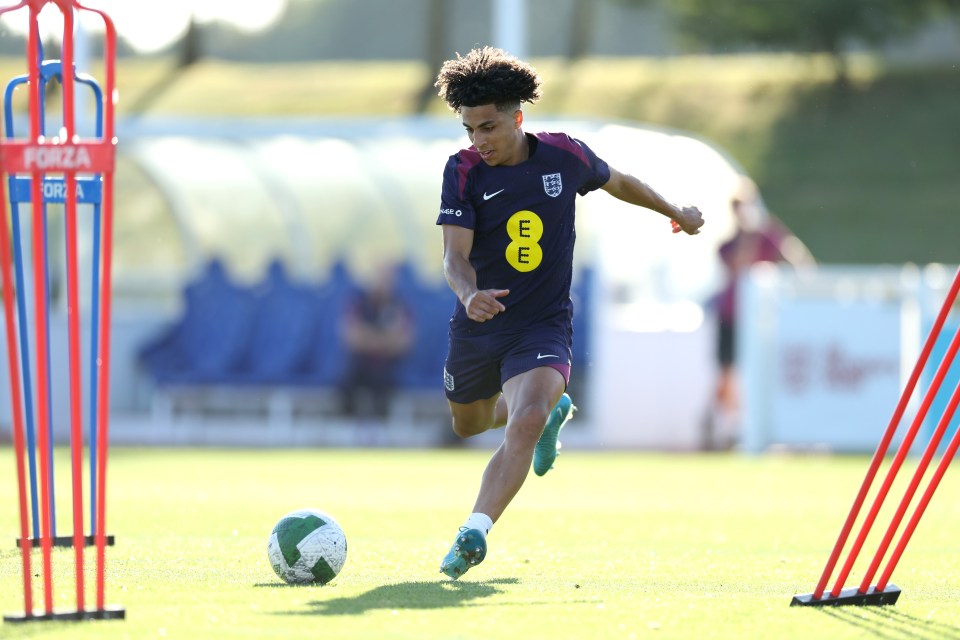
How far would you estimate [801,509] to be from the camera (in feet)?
35.9

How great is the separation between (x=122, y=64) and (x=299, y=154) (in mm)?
28962

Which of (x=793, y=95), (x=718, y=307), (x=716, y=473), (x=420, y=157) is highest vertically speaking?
(x=793, y=95)

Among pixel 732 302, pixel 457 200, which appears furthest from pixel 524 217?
pixel 732 302

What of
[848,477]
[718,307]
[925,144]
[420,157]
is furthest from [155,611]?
[925,144]

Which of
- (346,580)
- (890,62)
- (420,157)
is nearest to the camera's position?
(346,580)

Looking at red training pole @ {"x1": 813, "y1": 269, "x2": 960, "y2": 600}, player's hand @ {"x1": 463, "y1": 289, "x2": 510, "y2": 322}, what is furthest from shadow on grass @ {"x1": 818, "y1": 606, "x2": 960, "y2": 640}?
player's hand @ {"x1": 463, "y1": 289, "x2": 510, "y2": 322}

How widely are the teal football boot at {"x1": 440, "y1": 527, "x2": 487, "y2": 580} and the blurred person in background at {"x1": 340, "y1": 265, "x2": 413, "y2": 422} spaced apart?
11674 mm

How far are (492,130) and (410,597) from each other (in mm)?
1972

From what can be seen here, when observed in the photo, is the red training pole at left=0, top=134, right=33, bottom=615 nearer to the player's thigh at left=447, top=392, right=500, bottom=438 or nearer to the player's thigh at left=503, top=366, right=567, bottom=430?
the player's thigh at left=503, top=366, right=567, bottom=430

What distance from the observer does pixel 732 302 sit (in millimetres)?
17703

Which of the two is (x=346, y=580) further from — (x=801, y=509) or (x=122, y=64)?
(x=122, y=64)

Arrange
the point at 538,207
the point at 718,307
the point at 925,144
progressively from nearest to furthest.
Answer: the point at 538,207 < the point at 718,307 < the point at 925,144

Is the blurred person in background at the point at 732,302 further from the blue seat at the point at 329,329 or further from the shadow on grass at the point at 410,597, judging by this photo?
the shadow on grass at the point at 410,597

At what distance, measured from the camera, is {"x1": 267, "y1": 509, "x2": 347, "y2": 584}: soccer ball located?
21.4 feet
